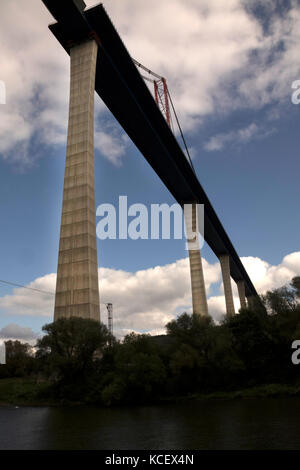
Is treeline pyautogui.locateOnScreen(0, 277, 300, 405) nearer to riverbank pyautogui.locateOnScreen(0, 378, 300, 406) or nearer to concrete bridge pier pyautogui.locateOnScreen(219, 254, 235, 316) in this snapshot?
riverbank pyautogui.locateOnScreen(0, 378, 300, 406)

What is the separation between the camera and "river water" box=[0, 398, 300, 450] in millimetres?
14211

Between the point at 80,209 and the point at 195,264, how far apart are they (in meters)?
38.9

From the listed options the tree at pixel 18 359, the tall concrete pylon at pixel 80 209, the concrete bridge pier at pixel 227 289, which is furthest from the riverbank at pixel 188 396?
the concrete bridge pier at pixel 227 289

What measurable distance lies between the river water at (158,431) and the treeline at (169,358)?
8.20 m

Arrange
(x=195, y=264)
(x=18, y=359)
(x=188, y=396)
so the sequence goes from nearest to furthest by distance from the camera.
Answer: (x=188, y=396)
(x=18, y=359)
(x=195, y=264)

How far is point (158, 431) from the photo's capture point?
683 inches

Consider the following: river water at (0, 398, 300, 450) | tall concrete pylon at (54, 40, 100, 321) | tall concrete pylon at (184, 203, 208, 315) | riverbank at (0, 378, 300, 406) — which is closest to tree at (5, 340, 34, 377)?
riverbank at (0, 378, 300, 406)

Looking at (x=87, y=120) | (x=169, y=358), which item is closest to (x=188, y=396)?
(x=169, y=358)

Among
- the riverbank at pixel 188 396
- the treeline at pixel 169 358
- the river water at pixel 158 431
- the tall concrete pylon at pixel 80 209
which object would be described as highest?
the tall concrete pylon at pixel 80 209

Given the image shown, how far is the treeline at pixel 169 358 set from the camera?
32.2 meters

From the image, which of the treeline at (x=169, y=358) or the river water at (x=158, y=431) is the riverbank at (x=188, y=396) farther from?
the river water at (x=158, y=431)

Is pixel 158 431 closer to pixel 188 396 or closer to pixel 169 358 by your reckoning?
pixel 188 396

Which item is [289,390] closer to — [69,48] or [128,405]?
[128,405]

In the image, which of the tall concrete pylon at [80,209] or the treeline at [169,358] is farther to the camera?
the tall concrete pylon at [80,209]
